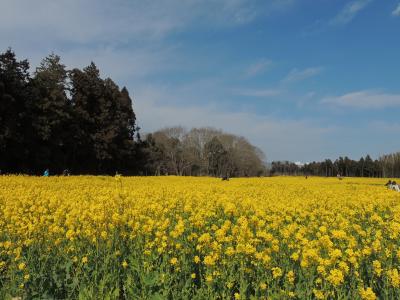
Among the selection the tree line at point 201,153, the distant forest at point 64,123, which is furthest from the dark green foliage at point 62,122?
the tree line at point 201,153

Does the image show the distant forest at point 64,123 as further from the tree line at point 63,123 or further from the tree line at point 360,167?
the tree line at point 360,167

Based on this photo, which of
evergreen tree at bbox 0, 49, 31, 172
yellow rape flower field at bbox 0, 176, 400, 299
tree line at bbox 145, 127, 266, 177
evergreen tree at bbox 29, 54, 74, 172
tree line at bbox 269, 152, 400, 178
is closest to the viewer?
yellow rape flower field at bbox 0, 176, 400, 299

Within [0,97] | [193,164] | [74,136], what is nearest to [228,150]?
[193,164]

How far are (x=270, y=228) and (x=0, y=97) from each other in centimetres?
3751

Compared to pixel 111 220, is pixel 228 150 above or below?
above

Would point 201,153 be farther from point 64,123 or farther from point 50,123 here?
point 50,123

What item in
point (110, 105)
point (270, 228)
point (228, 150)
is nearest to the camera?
point (270, 228)

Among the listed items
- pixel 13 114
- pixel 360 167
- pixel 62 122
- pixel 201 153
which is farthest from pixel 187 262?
pixel 360 167

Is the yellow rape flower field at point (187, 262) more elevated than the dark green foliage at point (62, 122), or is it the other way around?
the dark green foliage at point (62, 122)

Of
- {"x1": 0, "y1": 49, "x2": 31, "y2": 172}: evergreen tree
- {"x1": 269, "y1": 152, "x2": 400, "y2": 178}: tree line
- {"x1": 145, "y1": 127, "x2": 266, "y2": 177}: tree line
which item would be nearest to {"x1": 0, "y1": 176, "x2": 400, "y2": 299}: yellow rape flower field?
{"x1": 0, "y1": 49, "x2": 31, "y2": 172}: evergreen tree

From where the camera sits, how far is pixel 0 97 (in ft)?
125

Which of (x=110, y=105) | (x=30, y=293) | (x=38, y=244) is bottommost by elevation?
(x=30, y=293)

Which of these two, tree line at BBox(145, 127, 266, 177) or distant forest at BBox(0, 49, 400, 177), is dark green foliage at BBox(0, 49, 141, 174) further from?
tree line at BBox(145, 127, 266, 177)

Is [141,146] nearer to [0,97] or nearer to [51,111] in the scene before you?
[51,111]
